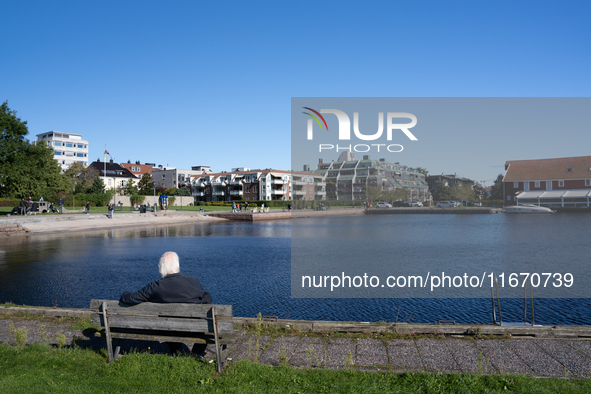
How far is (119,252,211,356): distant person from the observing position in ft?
17.5

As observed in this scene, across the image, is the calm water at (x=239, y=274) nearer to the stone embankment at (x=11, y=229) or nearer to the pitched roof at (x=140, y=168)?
the stone embankment at (x=11, y=229)

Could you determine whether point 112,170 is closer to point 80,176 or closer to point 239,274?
point 80,176

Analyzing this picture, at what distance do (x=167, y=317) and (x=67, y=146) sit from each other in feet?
458

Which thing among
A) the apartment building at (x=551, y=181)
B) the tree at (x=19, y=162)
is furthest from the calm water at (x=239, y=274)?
the apartment building at (x=551, y=181)

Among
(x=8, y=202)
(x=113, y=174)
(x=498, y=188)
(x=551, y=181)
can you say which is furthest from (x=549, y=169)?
(x=113, y=174)

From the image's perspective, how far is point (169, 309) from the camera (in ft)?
16.8

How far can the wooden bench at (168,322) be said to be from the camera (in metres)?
4.89

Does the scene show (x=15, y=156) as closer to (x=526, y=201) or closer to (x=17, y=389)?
(x=17, y=389)

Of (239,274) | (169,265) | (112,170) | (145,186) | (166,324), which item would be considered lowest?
(239,274)

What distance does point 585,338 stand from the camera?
6039 mm

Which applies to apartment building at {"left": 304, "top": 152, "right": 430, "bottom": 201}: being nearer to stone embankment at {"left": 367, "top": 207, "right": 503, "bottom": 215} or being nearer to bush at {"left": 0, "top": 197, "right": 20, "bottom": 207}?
stone embankment at {"left": 367, "top": 207, "right": 503, "bottom": 215}

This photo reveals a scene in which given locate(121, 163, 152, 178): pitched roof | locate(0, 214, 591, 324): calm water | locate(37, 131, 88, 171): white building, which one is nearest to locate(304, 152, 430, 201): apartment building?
locate(0, 214, 591, 324): calm water

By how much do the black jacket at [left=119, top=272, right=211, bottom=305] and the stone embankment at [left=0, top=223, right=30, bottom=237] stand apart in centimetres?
3027

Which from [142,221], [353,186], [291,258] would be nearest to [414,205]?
[353,186]
